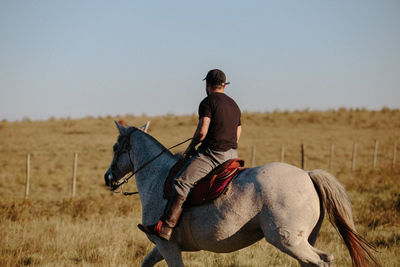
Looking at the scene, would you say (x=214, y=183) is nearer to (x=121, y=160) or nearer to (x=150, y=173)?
(x=150, y=173)

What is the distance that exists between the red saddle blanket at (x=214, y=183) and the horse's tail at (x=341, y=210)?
0.95 metres

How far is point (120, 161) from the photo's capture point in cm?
569

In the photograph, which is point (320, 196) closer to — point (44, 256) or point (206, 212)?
point (206, 212)

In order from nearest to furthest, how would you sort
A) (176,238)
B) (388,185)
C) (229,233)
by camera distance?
1. (229,233)
2. (176,238)
3. (388,185)

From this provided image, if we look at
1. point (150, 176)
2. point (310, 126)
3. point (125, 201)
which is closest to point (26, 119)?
point (310, 126)

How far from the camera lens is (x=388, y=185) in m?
14.8

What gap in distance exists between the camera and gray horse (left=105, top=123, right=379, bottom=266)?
13.6ft

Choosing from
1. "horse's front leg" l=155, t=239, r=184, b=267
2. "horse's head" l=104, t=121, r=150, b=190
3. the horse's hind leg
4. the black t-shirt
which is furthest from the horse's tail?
"horse's head" l=104, t=121, r=150, b=190

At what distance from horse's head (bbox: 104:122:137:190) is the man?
1.16 meters

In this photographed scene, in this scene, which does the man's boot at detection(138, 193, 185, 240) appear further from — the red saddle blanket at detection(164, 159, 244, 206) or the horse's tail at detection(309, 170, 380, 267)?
the horse's tail at detection(309, 170, 380, 267)

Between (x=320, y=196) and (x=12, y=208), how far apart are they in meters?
8.76

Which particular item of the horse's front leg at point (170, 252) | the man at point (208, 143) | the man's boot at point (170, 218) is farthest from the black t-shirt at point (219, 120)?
the horse's front leg at point (170, 252)

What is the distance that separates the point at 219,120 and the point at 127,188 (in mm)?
14062

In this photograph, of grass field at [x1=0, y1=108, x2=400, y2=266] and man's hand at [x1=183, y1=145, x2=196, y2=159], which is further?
grass field at [x1=0, y1=108, x2=400, y2=266]
